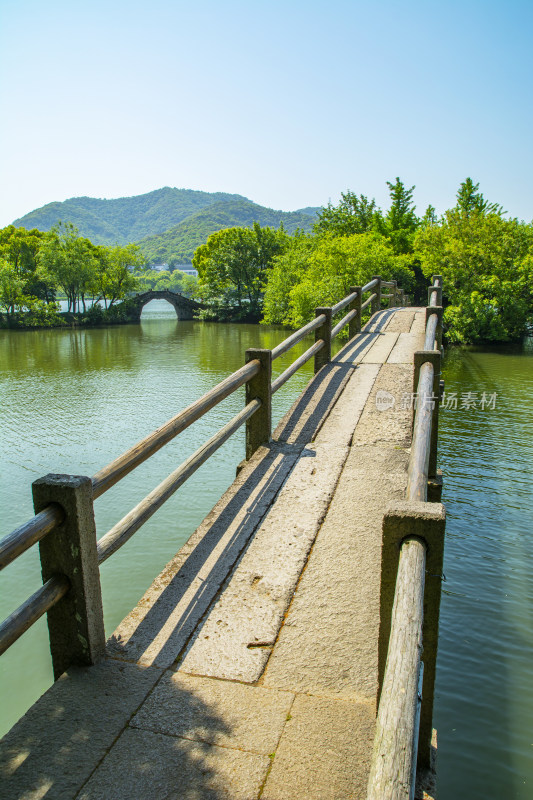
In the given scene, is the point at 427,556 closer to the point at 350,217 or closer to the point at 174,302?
the point at 350,217

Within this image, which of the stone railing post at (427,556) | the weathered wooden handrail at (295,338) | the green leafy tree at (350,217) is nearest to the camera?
the stone railing post at (427,556)

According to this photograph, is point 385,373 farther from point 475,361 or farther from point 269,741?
point 475,361

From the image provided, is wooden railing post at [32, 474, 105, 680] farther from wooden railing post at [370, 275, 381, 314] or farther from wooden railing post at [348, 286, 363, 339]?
wooden railing post at [370, 275, 381, 314]

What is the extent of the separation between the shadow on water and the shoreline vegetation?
687 inches

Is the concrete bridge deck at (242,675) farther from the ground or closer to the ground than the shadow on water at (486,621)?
farther from the ground

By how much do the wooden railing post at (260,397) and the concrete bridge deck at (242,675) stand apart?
34.3 inches

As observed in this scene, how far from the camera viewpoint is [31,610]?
7.89 feet

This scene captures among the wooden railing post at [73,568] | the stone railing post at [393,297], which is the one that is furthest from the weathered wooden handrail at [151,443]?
the stone railing post at [393,297]

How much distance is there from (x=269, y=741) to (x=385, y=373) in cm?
590

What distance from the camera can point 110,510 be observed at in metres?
9.27

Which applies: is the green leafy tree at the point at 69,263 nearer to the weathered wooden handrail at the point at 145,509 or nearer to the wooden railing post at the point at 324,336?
the wooden railing post at the point at 324,336

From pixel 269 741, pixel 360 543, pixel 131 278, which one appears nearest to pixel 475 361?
pixel 360 543

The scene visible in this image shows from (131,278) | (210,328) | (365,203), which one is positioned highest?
(365,203)

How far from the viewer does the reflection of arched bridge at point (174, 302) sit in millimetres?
57750
